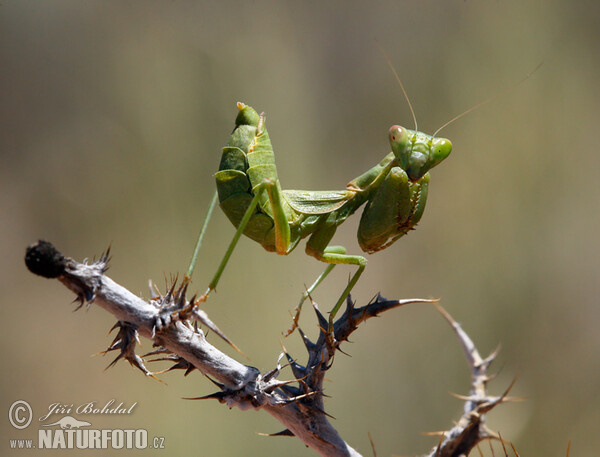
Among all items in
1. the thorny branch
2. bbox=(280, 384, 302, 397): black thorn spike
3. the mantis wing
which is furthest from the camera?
the mantis wing

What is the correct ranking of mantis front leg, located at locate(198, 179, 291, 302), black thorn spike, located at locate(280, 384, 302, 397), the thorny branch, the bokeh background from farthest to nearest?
the bokeh background < mantis front leg, located at locate(198, 179, 291, 302) < black thorn spike, located at locate(280, 384, 302, 397) < the thorny branch

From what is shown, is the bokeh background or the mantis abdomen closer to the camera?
the mantis abdomen

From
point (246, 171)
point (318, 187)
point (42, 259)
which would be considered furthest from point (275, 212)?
point (318, 187)

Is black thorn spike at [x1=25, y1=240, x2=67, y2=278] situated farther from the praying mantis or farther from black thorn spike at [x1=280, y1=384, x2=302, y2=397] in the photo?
the praying mantis

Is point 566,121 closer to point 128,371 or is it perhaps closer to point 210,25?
point 210,25

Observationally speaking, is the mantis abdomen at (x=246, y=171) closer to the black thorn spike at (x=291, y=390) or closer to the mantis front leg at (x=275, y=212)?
the mantis front leg at (x=275, y=212)

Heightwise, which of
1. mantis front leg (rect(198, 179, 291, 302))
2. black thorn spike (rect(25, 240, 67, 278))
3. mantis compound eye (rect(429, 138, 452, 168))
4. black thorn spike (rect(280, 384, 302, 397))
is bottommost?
black thorn spike (rect(280, 384, 302, 397))

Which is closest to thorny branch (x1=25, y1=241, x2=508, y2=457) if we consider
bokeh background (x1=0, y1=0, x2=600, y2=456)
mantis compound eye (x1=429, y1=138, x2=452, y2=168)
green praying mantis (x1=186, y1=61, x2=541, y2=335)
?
green praying mantis (x1=186, y1=61, x2=541, y2=335)

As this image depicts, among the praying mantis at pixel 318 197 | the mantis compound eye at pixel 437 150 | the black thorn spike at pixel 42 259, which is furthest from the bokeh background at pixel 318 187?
the black thorn spike at pixel 42 259
